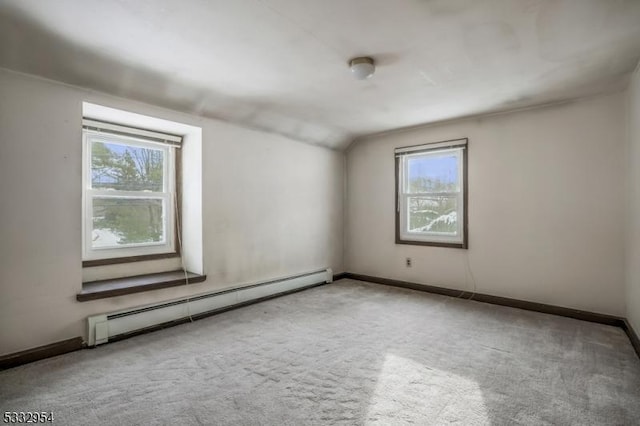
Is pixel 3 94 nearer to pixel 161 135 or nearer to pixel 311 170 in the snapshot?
pixel 161 135

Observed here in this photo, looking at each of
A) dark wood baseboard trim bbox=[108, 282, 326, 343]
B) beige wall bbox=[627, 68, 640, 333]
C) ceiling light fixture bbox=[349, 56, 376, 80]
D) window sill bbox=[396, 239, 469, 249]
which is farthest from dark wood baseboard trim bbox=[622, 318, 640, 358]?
dark wood baseboard trim bbox=[108, 282, 326, 343]

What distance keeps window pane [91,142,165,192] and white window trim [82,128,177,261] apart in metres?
0.05

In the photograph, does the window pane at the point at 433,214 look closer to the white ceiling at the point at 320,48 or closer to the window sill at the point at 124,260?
the white ceiling at the point at 320,48

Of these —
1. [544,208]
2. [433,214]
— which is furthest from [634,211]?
[433,214]

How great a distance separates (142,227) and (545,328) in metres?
4.08

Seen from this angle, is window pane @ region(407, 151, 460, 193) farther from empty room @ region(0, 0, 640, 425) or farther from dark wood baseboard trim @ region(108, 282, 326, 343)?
dark wood baseboard trim @ region(108, 282, 326, 343)

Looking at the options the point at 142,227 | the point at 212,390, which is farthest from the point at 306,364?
the point at 142,227

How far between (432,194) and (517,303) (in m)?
1.64

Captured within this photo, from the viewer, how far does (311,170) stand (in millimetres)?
4629

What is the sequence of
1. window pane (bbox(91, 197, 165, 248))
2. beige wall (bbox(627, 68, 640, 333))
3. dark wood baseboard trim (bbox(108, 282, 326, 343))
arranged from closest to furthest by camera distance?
beige wall (bbox(627, 68, 640, 333)), dark wood baseboard trim (bbox(108, 282, 326, 343)), window pane (bbox(91, 197, 165, 248))

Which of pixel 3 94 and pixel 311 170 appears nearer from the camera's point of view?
pixel 3 94

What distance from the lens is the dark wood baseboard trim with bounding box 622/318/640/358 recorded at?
2.39 metres

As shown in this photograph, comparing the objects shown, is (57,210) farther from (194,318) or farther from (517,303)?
(517,303)

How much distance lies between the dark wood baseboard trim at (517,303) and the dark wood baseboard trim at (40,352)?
3.63 meters
